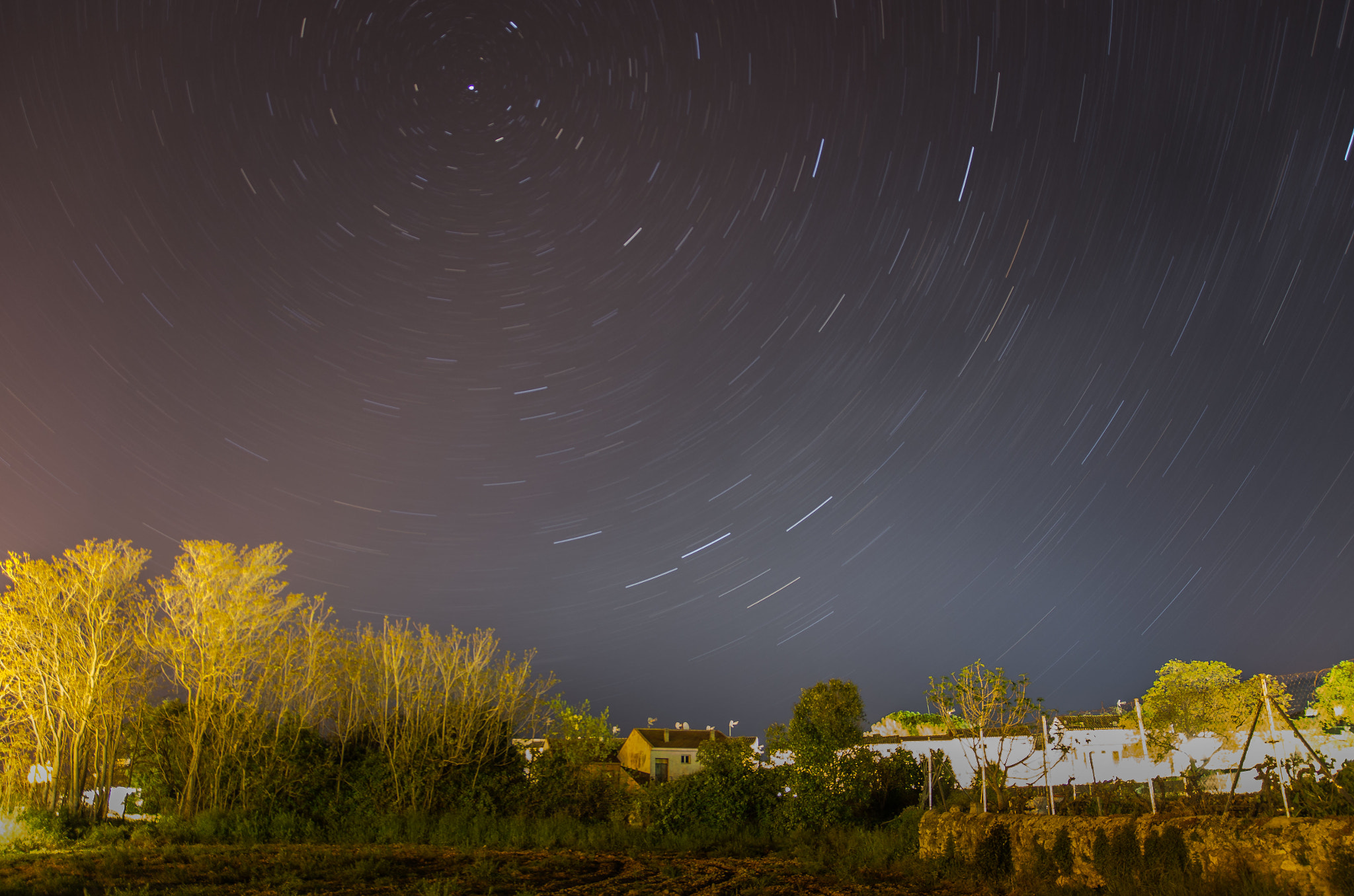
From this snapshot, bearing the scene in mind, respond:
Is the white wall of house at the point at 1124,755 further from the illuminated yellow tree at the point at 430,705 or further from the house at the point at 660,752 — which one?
the house at the point at 660,752

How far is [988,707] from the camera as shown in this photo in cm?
1597

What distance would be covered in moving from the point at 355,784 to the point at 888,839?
1319 centimetres

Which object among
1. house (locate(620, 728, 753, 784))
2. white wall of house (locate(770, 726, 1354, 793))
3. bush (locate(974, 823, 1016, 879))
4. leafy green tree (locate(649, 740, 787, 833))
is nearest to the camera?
bush (locate(974, 823, 1016, 879))

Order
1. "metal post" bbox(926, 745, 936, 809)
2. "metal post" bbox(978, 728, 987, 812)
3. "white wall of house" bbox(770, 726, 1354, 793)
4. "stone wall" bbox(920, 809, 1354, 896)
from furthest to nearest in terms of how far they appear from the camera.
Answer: "white wall of house" bbox(770, 726, 1354, 793), "metal post" bbox(926, 745, 936, 809), "metal post" bbox(978, 728, 987, 812), "stone wall" bbox(920, 809, 1354, 896)

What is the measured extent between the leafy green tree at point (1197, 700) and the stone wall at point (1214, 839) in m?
27.2

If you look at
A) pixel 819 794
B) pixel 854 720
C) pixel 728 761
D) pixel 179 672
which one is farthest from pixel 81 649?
pixel 854 720

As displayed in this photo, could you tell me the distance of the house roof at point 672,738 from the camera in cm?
5900

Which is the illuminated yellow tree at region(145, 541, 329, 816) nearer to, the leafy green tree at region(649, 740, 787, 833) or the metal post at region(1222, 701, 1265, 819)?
the leafy green tree at region(649, 740, 787, 833)

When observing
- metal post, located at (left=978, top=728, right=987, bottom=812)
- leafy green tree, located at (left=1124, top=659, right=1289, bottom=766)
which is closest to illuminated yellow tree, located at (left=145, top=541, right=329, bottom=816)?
metal post, located at (left=978, top=728, right=987, bottom=812)

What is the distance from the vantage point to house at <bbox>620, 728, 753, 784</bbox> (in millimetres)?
56969

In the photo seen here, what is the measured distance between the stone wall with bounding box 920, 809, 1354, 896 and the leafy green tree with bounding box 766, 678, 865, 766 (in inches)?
292

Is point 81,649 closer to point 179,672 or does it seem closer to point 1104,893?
point 179,672

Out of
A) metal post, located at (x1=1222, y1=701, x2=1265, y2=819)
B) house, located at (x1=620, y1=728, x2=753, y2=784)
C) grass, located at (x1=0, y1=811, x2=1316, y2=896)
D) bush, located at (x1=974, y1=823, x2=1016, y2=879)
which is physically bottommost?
house, located at (x1=620, y1=728, x2=753, y2=784)

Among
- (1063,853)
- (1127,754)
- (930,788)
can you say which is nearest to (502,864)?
(930,788)
